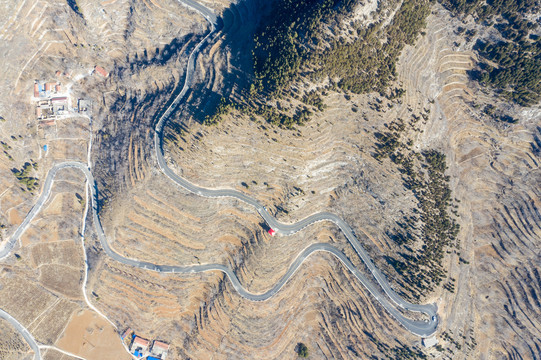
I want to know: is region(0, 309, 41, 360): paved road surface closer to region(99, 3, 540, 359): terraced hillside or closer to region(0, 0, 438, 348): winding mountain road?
region(0, 0, 438, 348): winding mountain road

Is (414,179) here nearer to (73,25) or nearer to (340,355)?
(340,355)

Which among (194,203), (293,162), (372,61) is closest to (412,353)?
(293,162)

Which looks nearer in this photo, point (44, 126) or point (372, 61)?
point (372, 61)

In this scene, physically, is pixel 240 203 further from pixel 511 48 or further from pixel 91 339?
pixel 511 48

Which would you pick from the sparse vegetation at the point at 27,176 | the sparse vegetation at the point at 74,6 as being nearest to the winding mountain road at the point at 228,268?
the sparse vegetation at the point at 27,176

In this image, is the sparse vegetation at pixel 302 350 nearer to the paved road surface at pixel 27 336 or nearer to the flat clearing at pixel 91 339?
the flat clearing at pixel 91 339

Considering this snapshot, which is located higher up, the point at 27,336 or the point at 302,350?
the point at 302,350

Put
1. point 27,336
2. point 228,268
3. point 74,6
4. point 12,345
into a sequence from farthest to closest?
1. point 74,6
2. point 27,336
3. point 12,345
4. point 228,268

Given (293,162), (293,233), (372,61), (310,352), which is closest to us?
(372,61)

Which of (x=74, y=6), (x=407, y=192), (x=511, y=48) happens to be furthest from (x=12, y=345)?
(x=511, y=48)
